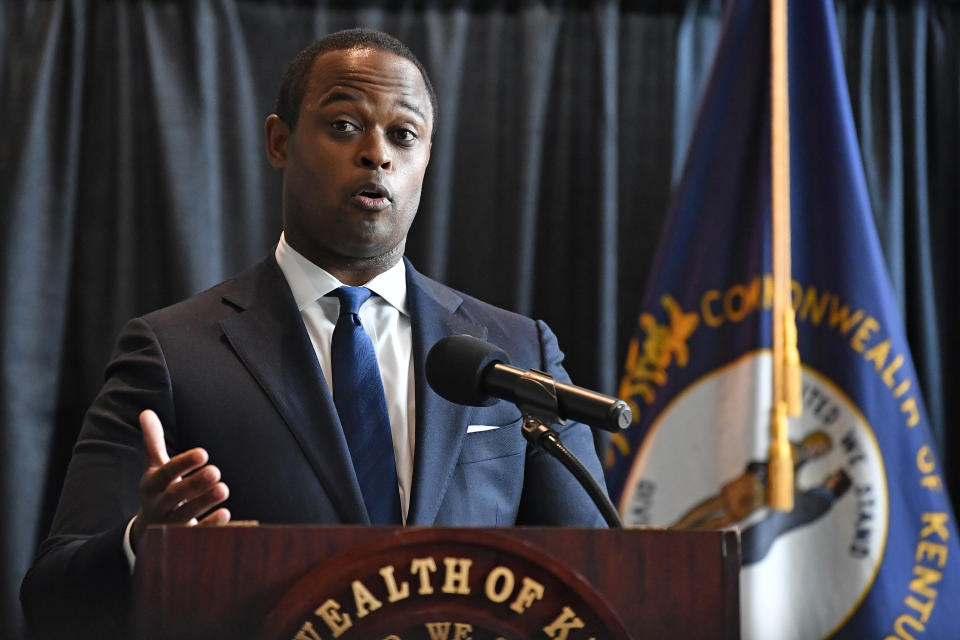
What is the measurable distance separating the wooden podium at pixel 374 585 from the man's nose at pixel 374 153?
85 centimetres

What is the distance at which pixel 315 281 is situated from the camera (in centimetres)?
173

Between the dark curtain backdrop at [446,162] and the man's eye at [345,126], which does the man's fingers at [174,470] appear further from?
the dark curtain backdrop at [446,162]

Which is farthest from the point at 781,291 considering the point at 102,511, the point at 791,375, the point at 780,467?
the point at 102,511

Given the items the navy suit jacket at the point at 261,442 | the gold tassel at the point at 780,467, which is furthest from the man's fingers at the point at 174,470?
the gold tassel at the point at 780,467

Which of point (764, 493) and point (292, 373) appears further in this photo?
point (764, 493)

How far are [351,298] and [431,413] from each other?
0.23 metres

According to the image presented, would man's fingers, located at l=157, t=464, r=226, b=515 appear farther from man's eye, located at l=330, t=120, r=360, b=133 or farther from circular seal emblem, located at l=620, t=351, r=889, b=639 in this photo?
circular seal emblem, located at l=620, t=351, r=889, b=639

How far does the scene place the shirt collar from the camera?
172 centimetres

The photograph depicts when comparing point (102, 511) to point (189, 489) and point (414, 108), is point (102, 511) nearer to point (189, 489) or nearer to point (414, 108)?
point (189, 489)

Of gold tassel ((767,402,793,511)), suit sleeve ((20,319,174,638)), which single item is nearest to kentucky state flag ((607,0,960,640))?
gold tassel ((767,402,793,511))

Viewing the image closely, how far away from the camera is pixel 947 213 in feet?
10.2

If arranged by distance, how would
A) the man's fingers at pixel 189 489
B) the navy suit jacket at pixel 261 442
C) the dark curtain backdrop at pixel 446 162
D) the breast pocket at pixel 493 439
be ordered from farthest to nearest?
the dark curtain backdrop at pixel 446 162
the breast pocket at pixel 493 439
the navy suit jacket at pixel 261 442
the man's fingers at pixel 189 489

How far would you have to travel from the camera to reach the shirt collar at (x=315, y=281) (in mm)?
1720

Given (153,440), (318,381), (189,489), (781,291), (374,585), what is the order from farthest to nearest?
(781,291), (318,381), (153,440), (189,489), (374,585)
